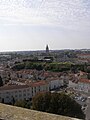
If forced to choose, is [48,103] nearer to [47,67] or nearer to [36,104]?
[36,104]

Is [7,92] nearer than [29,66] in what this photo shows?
Yes

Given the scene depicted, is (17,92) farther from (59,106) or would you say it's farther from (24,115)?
(24,115)

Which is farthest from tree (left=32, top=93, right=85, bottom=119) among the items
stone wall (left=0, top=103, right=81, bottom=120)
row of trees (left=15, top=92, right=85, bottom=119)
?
stone wall (left=0, top=103, right=81, bottom=120)

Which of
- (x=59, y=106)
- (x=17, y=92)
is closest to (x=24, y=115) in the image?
(x=59, y=106)

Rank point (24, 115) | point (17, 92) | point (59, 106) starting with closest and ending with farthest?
point (24, 115), point (59, 106), point (17, 92)

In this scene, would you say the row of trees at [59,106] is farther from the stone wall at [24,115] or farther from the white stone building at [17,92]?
the white stone building at [17,92]

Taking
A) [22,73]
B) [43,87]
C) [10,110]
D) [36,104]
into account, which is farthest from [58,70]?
[10,110]

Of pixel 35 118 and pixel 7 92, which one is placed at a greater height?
pixel 35 118

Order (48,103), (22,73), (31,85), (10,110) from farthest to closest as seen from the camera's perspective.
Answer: (22,73), (31,85), (48,103), (10,110)

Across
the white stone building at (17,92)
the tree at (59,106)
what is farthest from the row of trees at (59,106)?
the white stone building at (17,92)

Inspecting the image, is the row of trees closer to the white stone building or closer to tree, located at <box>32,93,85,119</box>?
tree, located at <box>32,93,85,119</box>

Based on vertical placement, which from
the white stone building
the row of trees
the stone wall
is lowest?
the white stone building
